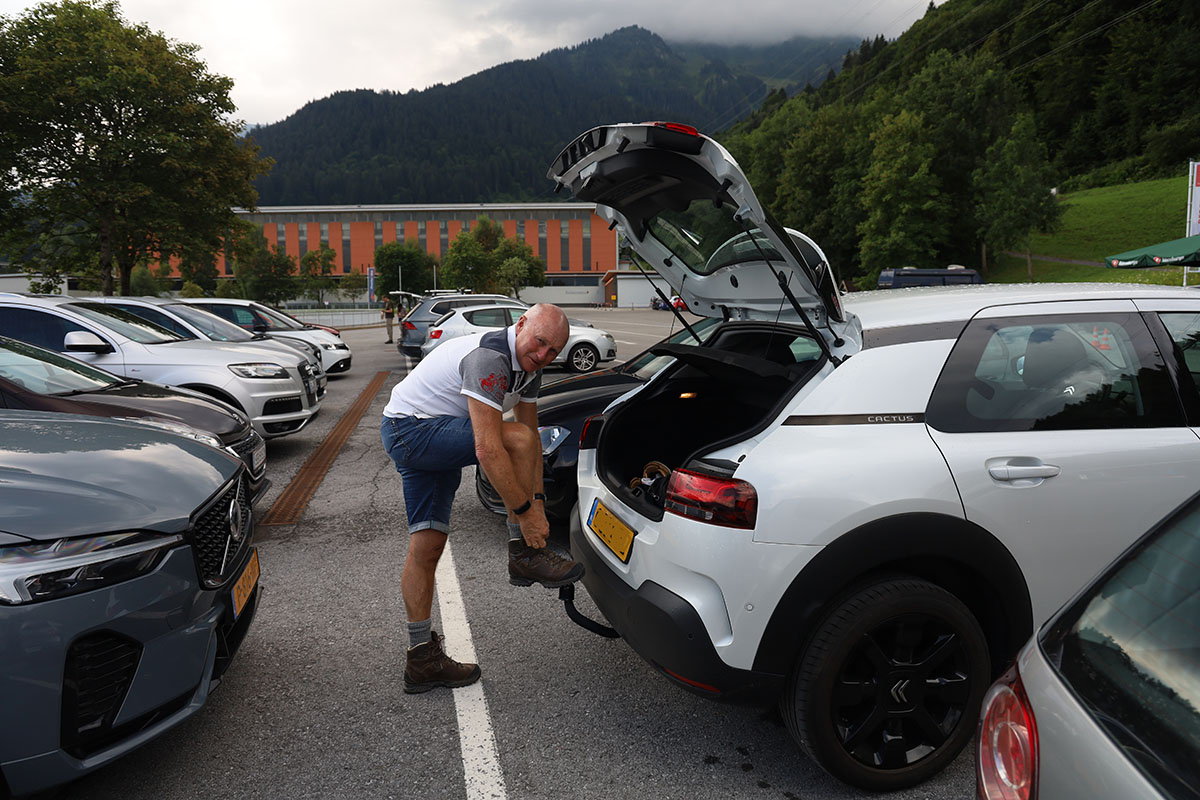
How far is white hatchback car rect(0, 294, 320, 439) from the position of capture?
273 inches

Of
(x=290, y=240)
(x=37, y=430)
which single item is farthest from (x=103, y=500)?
Answer: (x=290, y=240)

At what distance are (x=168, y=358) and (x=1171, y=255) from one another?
57.4 feet

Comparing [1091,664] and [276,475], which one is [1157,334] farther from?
[276,475]

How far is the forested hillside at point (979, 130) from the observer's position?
44750 mm

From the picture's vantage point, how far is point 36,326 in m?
6.96

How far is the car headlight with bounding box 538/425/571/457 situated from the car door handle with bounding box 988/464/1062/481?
2944 millimetres

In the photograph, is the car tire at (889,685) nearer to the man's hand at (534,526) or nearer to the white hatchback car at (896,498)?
the white hatchback car at (896,498)

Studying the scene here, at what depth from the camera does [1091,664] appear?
1.30 meters

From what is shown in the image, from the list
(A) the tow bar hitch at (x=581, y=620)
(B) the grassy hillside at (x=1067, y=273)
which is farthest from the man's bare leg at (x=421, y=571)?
(B) the grassy hillside at (x=1067, y=273)

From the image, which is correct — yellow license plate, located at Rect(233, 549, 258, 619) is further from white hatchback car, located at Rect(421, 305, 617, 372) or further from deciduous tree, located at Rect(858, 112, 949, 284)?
deciduous tree, located at Rect(858, 112, 949, 284)

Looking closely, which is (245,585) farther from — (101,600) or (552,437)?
(552,437)

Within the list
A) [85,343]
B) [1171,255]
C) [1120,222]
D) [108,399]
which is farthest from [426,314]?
[1120,222]

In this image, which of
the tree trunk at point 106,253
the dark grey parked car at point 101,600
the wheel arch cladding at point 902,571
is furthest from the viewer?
the tree trunk at point 106,253

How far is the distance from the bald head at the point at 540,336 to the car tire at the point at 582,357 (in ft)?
39.4
